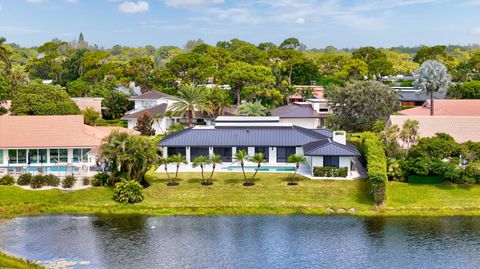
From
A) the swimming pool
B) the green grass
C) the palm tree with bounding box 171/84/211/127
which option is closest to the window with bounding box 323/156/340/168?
the swimming pool

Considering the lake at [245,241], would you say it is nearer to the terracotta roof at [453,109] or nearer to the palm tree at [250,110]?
the palm tree at [250,110]

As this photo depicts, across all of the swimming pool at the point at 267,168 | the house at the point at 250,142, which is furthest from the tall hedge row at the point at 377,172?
the swimming pool at the point at 267,168

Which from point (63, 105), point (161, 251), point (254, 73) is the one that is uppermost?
point (254, 73)

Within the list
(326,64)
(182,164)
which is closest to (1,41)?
(182,164)

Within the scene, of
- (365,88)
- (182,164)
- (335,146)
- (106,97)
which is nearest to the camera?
(335,146)

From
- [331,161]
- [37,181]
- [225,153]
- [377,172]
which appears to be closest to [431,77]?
[331,161]

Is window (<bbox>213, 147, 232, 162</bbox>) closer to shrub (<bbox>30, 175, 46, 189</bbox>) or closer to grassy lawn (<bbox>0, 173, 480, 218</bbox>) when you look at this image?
grassy lawn (<bbox>0, 173, 480, 218</bbox>)

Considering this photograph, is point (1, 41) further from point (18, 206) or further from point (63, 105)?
point (18, 206)
